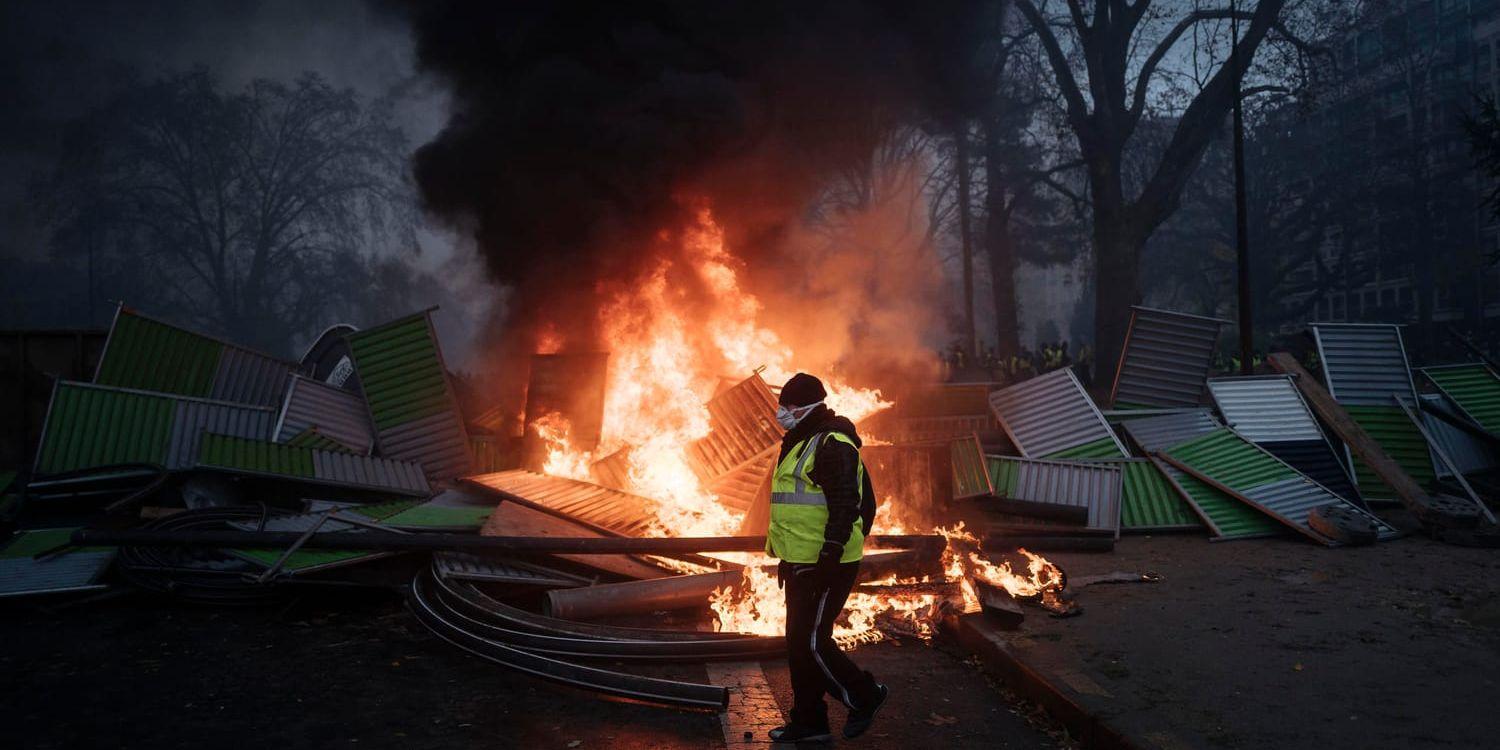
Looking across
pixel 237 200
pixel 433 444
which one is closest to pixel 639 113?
pixel 433 444

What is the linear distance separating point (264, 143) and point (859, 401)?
38198mm

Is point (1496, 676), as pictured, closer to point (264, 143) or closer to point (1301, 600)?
point (1301, 600)

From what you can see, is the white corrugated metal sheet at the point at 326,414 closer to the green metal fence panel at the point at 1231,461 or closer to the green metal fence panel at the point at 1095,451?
the green metal fence panel at the point at 1095,451

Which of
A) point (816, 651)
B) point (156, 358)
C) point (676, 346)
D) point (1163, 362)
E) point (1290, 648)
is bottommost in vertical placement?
point (1290, 648)

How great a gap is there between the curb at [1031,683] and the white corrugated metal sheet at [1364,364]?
30.5 ft

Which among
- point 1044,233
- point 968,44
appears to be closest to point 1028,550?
point 968,44

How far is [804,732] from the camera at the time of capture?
4438 mm

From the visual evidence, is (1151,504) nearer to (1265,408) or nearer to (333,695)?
(1265,408)

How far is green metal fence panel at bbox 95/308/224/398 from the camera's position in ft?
36.8

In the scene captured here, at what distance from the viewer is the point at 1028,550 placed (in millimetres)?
9180

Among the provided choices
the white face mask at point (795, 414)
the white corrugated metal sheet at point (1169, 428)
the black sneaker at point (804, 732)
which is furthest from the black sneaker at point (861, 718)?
the white corrugated metal sheet at point (1169, 428)

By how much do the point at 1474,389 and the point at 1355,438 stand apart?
322cm

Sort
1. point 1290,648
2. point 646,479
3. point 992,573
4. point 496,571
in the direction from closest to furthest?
point 1290,648 < point 496,571 < point 992,573 < point 646,479

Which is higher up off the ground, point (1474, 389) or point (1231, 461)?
point (1474, 389)
